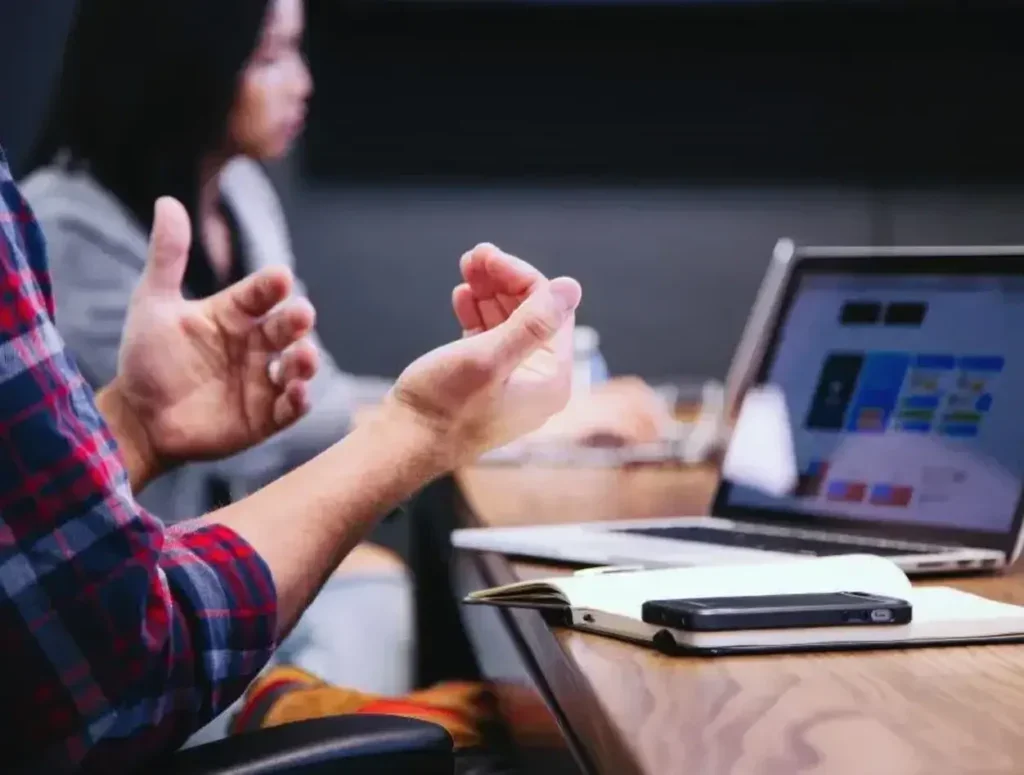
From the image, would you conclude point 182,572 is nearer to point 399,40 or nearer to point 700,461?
point 700,461

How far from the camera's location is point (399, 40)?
234cm

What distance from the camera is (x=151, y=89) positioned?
2148 mm

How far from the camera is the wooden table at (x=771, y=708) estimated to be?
1.57 feet

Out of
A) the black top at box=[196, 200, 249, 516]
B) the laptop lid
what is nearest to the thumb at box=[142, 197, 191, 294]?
the laptop lid

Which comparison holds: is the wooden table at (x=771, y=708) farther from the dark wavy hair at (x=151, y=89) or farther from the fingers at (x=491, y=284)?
the dark wavy hair at (x=151, y=89)

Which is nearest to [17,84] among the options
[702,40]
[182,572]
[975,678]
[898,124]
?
[702,40]

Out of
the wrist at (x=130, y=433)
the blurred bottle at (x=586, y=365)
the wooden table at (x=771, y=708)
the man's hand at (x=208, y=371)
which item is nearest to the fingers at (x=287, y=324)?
the man's hand at (x=208, y=371)

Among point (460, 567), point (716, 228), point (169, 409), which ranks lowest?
point (460, 567)

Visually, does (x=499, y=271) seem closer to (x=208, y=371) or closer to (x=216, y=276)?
(x=208, y=371)

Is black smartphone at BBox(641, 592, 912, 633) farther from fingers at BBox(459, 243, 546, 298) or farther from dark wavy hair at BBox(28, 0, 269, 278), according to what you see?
dark wavy hair at BBox(28, 0, 269, 278)

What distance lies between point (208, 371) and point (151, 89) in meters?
1.21

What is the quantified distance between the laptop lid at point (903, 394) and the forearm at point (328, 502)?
1.34ft

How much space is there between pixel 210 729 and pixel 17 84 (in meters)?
1.42

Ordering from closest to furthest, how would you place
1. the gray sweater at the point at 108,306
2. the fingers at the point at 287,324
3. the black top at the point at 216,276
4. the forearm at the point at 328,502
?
the forearm at the point at 328,502
the fingers at the point at 287,324
the gray sweater at the point at 108,306
the black top at the point at 216,276
